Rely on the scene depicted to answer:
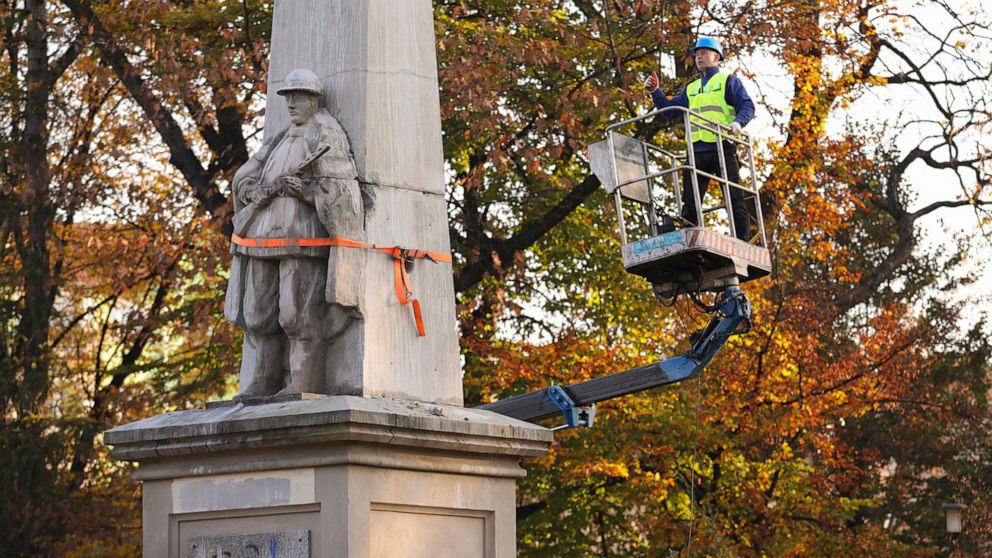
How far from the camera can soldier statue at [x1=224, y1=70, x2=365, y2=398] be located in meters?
7.63

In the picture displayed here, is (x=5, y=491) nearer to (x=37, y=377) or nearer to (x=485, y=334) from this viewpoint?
(x=37, y=377)

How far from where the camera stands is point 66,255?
79.2 feet

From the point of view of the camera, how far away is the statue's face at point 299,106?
791 cm

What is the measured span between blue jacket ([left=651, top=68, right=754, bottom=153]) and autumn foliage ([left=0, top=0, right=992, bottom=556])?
7048mm

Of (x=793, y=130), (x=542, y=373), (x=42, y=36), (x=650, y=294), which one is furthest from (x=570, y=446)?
(x=42, y=36)

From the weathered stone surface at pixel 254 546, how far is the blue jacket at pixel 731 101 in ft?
16.3

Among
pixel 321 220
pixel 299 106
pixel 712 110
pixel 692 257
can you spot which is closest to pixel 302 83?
pixel 299 106

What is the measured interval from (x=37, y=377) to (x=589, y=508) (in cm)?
786

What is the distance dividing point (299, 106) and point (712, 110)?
4370 millimetres

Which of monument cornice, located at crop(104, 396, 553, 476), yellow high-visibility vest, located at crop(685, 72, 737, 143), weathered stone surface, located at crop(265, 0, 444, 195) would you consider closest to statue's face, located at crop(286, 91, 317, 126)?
weathered stone surface, located at crop(265, 0, 444, 195)

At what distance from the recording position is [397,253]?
793 centimetres

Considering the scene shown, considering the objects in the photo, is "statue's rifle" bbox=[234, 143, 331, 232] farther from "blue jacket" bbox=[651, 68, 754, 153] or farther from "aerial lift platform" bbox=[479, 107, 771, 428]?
"blue jacket" bbox=[651, 68, 754, 153]

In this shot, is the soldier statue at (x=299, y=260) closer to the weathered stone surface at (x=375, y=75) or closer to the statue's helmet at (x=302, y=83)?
the statue's helmet at (x=302, y=83)

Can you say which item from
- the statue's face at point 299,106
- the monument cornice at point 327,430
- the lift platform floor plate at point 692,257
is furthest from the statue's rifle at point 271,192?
the lift platform floor plate at point 692,257
